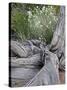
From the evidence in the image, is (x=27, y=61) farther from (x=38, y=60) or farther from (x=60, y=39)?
(x=60, y=39)

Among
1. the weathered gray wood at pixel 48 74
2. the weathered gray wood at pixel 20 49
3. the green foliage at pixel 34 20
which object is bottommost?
Answer: the weathered gray wood at pixel 48 74

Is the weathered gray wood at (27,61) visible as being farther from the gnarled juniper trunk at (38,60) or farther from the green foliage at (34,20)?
the green foliage at (34,20)

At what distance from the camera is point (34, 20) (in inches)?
106

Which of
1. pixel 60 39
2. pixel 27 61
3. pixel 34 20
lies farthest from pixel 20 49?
pixel 60 39

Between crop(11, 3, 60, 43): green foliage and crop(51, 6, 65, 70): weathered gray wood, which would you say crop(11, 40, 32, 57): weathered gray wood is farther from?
crop(51, 6, 65, 70): weathered gray wood

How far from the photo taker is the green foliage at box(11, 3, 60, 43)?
2645 millimetres

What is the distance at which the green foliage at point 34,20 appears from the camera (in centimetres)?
264

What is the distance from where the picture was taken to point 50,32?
275 cm

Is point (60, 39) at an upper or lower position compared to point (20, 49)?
upper

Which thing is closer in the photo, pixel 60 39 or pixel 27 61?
pixel 27 61

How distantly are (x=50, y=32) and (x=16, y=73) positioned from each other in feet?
2.11

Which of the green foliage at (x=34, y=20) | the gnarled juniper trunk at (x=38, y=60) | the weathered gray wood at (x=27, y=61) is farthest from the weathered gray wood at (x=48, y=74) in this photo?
the green foliage at (x=34, y=20)

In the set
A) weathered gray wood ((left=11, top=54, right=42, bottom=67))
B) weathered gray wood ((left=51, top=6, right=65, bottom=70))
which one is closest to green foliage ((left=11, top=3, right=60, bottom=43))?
weathered gray wood ((left=51, top=6, right=65, bottom=70))

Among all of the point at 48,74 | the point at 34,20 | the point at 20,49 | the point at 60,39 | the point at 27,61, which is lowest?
the point at 48,74
